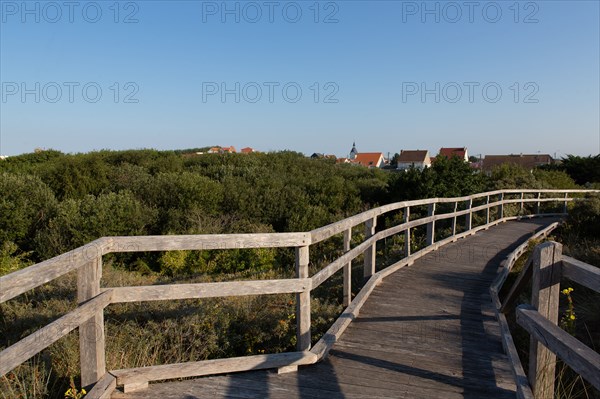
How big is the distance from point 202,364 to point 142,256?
11.8m

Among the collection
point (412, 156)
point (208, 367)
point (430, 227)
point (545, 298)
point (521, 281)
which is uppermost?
point (412, 156)

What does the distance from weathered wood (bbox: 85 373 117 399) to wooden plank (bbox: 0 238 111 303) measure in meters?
0.85

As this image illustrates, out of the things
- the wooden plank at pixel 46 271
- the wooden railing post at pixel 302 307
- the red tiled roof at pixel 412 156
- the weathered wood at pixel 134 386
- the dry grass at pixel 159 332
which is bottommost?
the dry grass at pixel 159 332

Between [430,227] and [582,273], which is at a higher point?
[582,273]

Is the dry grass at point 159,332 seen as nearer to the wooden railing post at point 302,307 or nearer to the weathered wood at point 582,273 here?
the wooden railing post at point 302,307

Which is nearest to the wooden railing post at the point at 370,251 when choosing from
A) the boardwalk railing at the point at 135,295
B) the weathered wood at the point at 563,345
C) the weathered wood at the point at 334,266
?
the weathered wood at the point at 334,266

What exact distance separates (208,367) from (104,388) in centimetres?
76

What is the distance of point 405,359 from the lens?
406cm

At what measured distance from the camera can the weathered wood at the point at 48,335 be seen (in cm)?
235

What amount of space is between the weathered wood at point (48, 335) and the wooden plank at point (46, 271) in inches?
10.1

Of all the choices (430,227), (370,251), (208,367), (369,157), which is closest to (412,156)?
(369,157)

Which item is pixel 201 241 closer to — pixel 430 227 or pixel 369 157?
pixel 430 227

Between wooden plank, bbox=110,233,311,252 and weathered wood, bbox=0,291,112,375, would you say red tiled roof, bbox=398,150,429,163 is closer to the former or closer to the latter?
wooden plank, bbox=110,233,311,252

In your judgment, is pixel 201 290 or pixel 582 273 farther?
pixel 201 290
